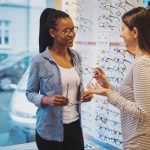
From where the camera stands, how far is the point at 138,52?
1.43 meters

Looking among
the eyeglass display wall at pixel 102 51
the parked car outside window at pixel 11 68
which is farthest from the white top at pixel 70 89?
the parked car outside window at pixel 11 68

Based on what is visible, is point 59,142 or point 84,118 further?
point 84,118

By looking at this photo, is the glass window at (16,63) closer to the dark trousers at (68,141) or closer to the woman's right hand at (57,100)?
the dark trousers at (68,141)

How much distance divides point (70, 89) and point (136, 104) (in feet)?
1.64

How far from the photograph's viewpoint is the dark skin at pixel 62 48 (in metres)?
1.67

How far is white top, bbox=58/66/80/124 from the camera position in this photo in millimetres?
1720

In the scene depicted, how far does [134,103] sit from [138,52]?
0.84 feet

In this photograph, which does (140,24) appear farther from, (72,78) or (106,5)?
(106,5)

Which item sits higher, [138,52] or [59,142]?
[138,52]

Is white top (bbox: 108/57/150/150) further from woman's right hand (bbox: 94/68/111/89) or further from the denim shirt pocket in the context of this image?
the denim shirt pocket

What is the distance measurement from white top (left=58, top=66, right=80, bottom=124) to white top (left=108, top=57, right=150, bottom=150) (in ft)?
1.15

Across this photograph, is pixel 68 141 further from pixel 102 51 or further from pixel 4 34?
pixel 4 34

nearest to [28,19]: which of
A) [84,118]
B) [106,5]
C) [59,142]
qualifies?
[106,5]

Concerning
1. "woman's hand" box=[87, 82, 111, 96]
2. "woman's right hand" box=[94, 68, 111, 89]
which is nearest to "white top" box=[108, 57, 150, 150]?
"woman's hand" box=[87, 82, 111, 96]
